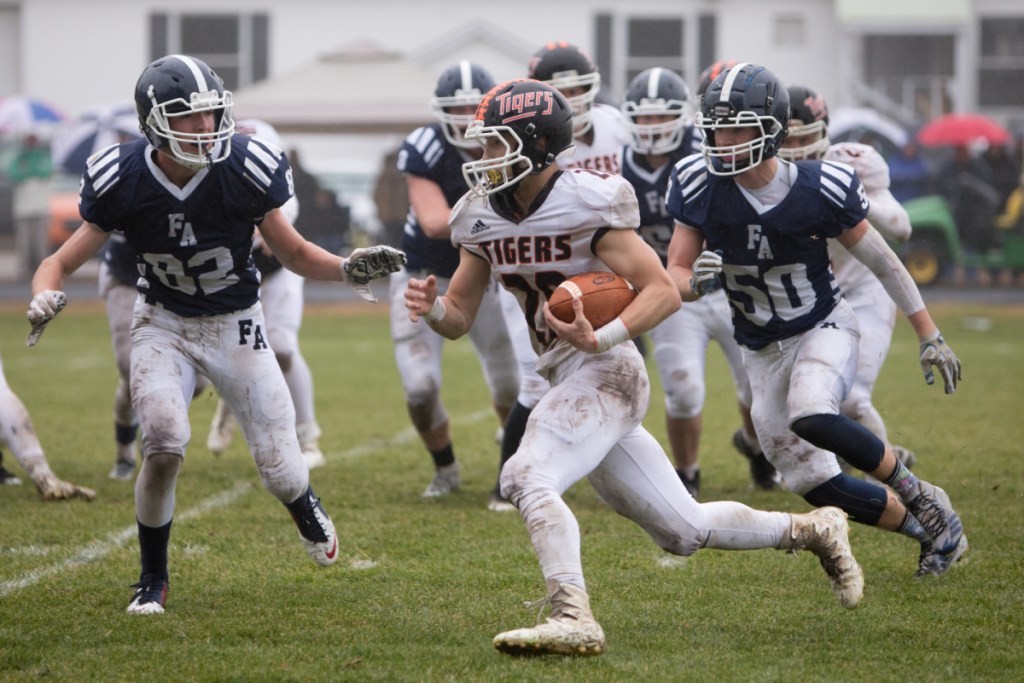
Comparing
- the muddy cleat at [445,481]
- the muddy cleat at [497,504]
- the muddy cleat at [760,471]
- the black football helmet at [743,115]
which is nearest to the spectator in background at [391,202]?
the muddy cleat at [445,481]

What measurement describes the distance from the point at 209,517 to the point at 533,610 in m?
2.08

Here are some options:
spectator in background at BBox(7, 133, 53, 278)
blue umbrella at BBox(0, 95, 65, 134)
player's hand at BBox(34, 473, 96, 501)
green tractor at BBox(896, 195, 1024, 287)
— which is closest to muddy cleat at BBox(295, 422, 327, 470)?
player's hand at BBox(34, 473, 96, 501)

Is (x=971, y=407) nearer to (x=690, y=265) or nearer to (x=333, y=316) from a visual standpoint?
(x=690, y=265)

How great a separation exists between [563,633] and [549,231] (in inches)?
44.2

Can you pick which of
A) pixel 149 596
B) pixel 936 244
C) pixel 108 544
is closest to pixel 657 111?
pixel 108 544

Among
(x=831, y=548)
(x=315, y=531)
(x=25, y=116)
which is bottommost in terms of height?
(x=315, y=531)

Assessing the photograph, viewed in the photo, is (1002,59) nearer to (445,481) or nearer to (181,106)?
(445,481)

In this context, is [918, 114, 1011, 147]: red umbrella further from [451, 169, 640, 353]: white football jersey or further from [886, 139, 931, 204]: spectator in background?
[451, 169, 640, 353]: white football jersey

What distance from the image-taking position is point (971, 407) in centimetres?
926

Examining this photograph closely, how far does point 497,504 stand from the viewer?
6031 mm

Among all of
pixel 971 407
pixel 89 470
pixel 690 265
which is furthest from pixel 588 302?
pixel 971 407

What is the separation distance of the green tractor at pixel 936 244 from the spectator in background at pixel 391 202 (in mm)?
6543

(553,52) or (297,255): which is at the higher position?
(553,52)

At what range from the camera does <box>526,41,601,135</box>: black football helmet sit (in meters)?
6.02
